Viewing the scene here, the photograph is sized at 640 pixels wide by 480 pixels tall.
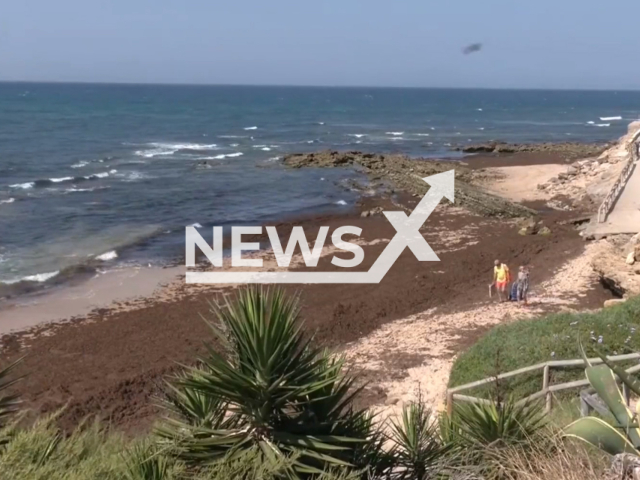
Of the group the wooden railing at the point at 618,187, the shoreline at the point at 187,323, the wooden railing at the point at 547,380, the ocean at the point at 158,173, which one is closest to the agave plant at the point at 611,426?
the wooden railing at the point at 547,380

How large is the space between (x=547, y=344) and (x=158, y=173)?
38806mm

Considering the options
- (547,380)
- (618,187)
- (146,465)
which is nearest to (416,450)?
(146,465)

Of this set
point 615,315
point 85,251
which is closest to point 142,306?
point 85,251

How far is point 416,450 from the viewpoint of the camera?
582cm

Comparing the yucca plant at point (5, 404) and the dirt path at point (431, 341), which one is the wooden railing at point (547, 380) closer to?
the dirt path at point (431, 341)

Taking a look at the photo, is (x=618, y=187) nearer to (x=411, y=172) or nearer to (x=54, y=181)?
(x=411, y=172)

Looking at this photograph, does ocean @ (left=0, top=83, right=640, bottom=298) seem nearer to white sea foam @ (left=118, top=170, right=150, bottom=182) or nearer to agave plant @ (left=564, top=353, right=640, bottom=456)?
white sea foam @ (left=118, top=170, right=150, bottom=182)

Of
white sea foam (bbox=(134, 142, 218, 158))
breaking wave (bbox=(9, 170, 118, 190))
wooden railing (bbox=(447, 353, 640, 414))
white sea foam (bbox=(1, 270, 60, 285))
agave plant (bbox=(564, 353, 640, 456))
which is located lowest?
white sea foam (bbox=(134, 142, 218, 158))

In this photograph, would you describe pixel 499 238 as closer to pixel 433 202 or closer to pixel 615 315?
pixel 433 202

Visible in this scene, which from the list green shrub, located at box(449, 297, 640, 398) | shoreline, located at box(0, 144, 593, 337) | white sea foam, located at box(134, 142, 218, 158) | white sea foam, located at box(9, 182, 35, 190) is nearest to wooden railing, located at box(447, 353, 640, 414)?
green shrub, located at box(449, 297, 640, 398)

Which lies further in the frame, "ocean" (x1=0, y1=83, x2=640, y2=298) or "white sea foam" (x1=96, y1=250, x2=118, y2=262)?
"ocean" (x1=0, y1=83, x2=640, y2=298)
